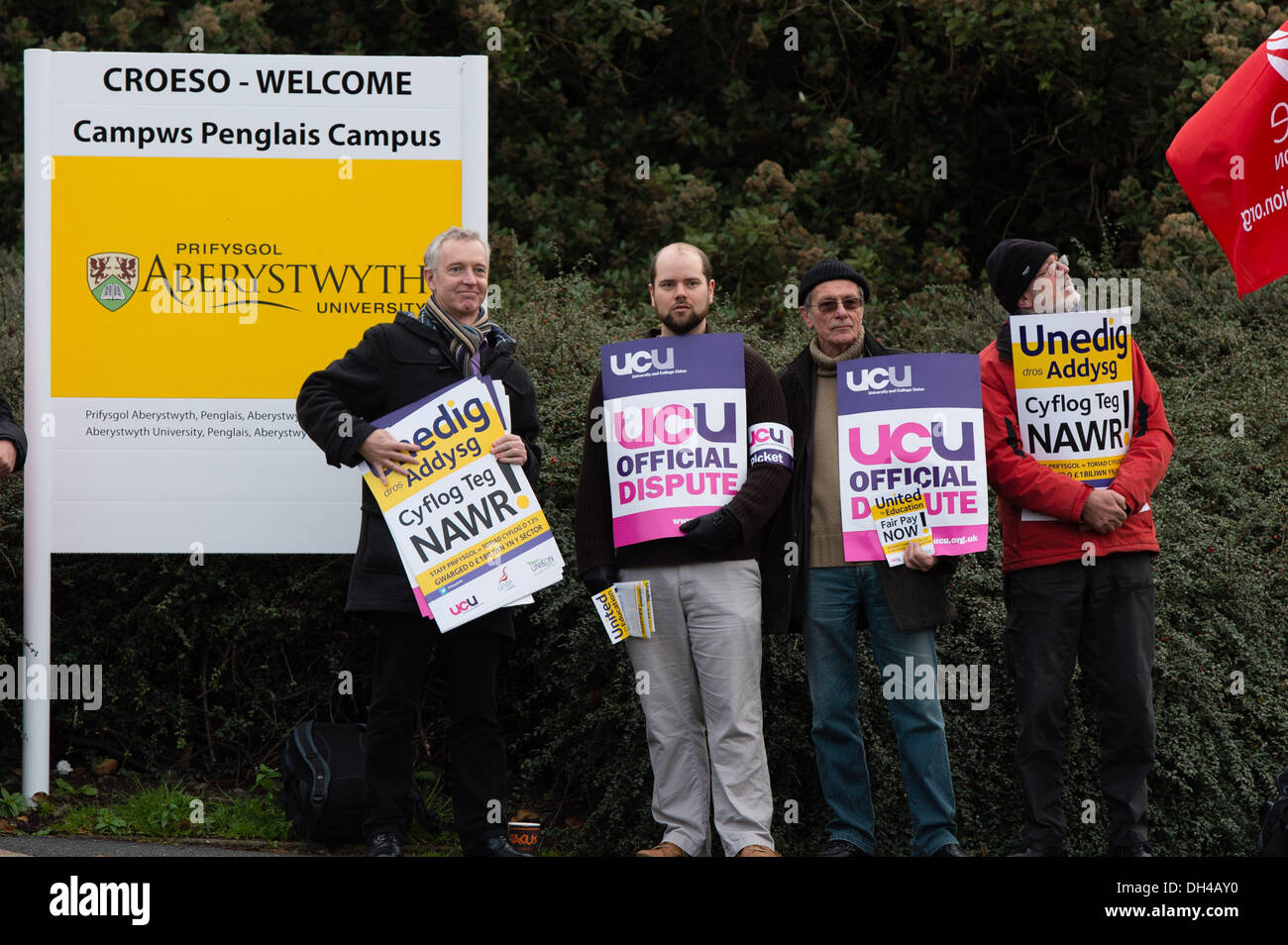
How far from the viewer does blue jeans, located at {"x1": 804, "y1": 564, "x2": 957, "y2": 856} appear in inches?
209

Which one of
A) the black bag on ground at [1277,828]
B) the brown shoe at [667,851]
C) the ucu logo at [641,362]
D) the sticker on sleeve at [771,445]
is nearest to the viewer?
the black bag on ground at [1277,828]

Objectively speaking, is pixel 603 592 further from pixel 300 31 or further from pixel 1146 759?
pixel 300 31

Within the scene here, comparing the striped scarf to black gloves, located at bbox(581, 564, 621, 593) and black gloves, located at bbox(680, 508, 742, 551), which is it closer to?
black gloves, located at bbox(581, 564, 621, 593)

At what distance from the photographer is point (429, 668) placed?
679 cm

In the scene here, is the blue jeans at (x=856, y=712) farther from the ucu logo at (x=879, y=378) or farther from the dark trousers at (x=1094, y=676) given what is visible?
the ucu logo at (x=879, y=378)

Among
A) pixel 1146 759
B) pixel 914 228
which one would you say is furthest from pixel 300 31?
pixel 1146 759

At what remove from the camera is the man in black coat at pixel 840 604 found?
17.4 feet

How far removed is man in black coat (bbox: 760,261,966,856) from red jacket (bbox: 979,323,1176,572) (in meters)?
0.33

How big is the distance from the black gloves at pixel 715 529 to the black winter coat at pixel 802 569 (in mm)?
301

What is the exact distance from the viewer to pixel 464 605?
5.31 metres

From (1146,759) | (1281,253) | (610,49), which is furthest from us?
(610,49)

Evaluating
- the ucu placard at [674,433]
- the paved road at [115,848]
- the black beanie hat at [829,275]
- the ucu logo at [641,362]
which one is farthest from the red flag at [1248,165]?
the paved road at [115,848]

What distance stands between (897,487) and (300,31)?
9330 mm

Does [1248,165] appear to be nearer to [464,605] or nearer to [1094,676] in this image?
[1094,676]
